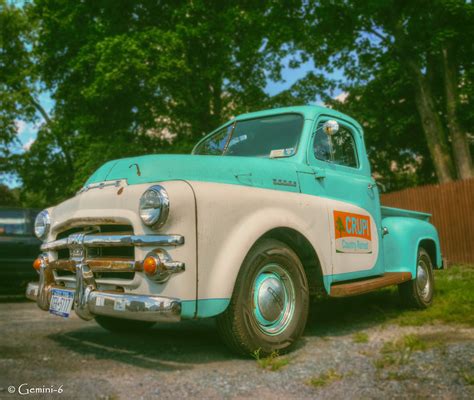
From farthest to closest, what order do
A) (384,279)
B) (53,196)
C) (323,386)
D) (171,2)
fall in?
(53,196) < (171,2) < (384,279) < (323,386)

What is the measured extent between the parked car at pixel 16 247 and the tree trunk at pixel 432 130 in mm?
11618

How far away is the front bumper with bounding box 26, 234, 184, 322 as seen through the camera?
3.28 meters

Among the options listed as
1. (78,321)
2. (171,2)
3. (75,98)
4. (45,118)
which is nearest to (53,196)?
(45,118)

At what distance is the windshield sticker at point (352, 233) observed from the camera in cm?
469

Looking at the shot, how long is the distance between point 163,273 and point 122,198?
0.68 m

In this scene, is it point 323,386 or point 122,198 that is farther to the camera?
point 122,198

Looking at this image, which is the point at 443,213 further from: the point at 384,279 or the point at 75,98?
the point at 75,98

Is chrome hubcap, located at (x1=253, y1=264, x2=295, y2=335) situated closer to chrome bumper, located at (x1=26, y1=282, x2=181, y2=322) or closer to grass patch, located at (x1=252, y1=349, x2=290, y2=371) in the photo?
grass patch, located at (x1=252, y1=349, x2=290, y2=371)

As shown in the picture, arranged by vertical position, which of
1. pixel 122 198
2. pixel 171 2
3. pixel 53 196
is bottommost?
pixel 122 198

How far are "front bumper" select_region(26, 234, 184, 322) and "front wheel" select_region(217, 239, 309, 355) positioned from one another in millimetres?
541

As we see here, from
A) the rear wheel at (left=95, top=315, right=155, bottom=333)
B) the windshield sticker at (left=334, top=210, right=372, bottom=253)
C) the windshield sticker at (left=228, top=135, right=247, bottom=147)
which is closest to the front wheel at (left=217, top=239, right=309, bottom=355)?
the windshield sticker at (left=334, top=210, right=372, bottom=253)

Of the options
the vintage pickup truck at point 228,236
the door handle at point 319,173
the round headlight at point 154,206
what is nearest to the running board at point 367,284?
the vintage pickup truck at point 228,236

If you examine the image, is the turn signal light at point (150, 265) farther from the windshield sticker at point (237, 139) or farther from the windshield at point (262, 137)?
the windshield sticker at point (237, 139)

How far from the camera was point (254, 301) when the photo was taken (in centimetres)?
383
